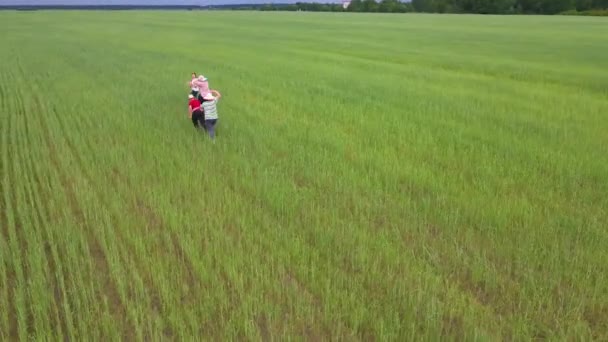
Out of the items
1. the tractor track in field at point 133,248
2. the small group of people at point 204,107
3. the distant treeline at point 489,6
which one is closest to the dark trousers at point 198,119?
the small group of people at point 204,107

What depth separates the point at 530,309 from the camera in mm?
3328

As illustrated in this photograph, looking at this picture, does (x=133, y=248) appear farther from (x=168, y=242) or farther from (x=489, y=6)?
(x=489, y=6)

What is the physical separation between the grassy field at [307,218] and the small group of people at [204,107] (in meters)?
0.24

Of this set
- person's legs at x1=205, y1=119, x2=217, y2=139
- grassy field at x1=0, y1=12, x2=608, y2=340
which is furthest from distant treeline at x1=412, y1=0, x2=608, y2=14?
person's legs at x1=205, y1=119, x2=217, y2=139

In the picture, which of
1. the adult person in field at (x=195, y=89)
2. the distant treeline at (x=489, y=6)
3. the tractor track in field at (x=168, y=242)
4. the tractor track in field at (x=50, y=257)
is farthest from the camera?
the distant treeline at (x=489, y=6)

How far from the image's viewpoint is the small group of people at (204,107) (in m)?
7.27

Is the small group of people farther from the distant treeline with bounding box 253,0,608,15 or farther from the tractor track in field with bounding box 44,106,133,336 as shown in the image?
the distant treeline with bounding box 253,0,608,15

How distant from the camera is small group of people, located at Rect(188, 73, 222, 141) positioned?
727 cm

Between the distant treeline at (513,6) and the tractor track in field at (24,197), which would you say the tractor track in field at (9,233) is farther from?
the distant treeline at (513,6)

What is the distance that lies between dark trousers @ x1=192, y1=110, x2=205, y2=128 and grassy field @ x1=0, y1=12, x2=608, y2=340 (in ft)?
0.69

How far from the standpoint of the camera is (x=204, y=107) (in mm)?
7281

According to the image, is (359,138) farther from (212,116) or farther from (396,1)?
(396,1)

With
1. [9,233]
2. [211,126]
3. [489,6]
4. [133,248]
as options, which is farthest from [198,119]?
[489,6]

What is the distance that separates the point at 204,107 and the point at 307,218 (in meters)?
3.33
